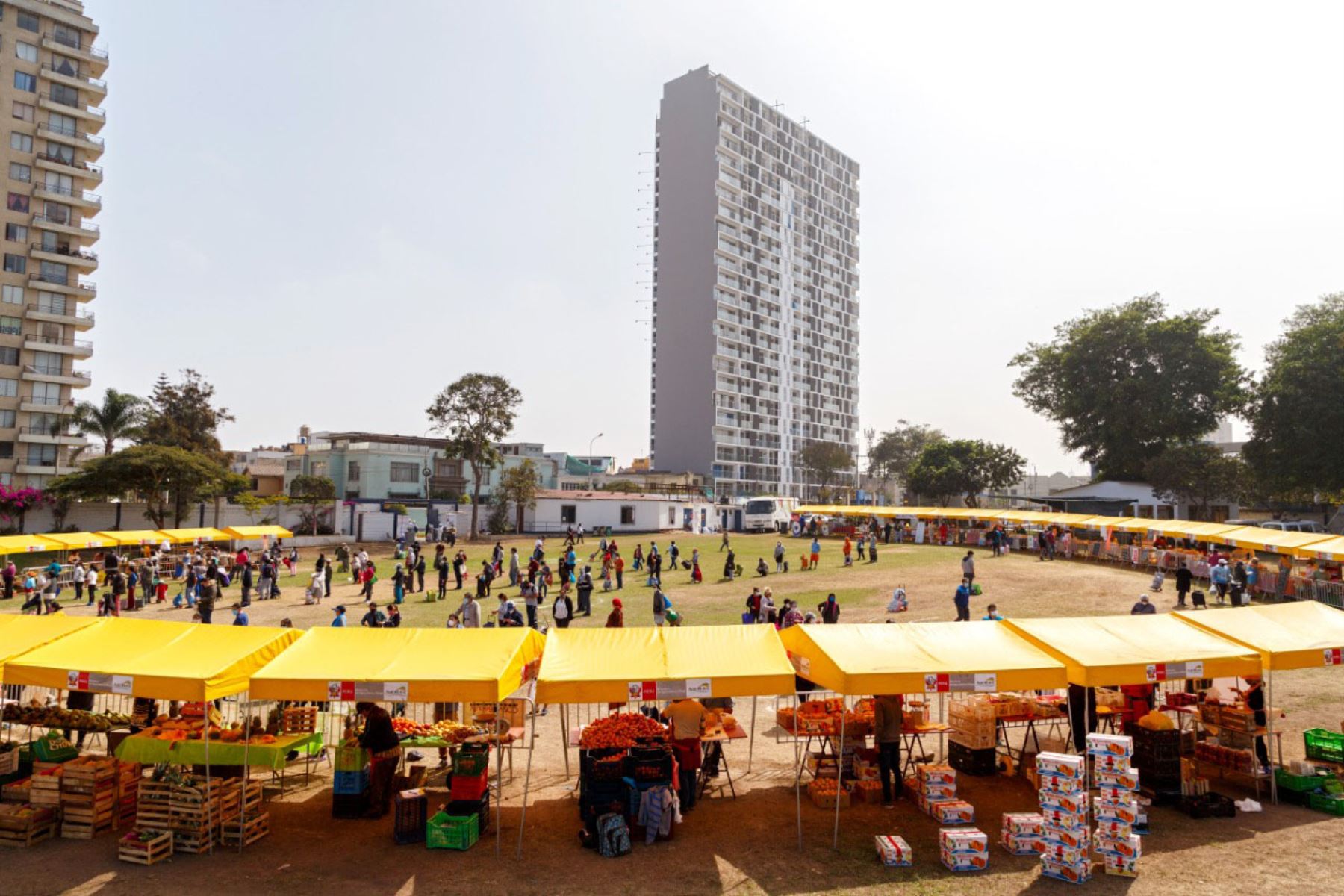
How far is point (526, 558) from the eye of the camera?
38156mm

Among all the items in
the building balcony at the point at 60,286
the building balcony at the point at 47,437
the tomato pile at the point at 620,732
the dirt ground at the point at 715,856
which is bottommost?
the dirt ground at the point at 715,856

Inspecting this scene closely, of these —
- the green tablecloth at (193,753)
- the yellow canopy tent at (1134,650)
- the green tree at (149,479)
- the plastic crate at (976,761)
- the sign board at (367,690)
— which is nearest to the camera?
the sign board at (367,690)

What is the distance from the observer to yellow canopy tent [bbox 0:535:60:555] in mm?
27562

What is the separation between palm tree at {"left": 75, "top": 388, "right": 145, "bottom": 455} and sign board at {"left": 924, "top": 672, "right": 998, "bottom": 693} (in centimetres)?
5982

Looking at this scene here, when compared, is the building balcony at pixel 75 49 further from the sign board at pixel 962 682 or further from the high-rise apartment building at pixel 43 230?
the sign board at pixel 962 682

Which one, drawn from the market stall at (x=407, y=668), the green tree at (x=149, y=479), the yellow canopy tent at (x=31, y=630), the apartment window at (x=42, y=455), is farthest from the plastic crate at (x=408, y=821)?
the apartment window at (x=42, y=455)

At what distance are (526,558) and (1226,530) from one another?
96.2 ft

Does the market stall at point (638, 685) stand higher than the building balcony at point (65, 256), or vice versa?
the building balcony at point (65, 256)

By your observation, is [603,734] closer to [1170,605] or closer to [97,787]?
[97,787]

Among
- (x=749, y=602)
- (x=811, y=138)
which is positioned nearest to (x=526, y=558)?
(x=749, y=602)

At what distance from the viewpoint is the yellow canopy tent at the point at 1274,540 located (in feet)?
79.0

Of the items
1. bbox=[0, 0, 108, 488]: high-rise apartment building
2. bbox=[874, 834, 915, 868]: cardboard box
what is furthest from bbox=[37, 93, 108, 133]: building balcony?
bbox=[874, 834, 915, 868]: cardboard box

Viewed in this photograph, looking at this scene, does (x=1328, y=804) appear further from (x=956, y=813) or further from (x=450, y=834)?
(x=450, y=834)

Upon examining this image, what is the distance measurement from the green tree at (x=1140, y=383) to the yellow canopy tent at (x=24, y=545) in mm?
61203
